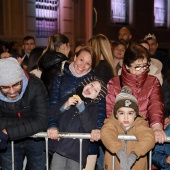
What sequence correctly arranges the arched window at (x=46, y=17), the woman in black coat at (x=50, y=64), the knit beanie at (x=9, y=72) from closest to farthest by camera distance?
the knit beanie at (x=9, y=72) < the woman in black coat at (x=50, y=64) < the arched window at (x=46, y=17)

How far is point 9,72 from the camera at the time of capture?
11.5ft

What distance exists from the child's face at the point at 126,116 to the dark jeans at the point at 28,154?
1.03 m

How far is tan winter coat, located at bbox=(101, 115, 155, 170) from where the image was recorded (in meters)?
3.34

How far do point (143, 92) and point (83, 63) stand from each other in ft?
2.51

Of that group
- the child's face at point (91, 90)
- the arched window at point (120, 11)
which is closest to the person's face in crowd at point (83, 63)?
the child's face at point (91, 90)

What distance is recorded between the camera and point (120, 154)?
10.7 ft

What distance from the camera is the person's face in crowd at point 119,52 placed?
6.43 m

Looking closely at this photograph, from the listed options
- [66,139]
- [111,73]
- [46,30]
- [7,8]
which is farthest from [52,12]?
[66,139]

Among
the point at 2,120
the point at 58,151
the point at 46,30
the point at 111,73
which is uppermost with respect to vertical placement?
the point at 46,30

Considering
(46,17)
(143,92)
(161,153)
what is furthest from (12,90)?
(46,17)

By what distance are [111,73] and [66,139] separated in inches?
56.1

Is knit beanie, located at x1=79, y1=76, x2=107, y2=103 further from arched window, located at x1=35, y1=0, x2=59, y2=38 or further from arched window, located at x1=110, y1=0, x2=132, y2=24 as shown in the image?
arched window, located at x1=110, y1=0, x2=132, y2=24

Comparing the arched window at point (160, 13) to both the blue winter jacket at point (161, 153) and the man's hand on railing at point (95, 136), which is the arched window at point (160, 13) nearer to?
the blue winter jacket at point (161, 153)

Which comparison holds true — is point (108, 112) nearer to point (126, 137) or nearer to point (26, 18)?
point (126, 137)
